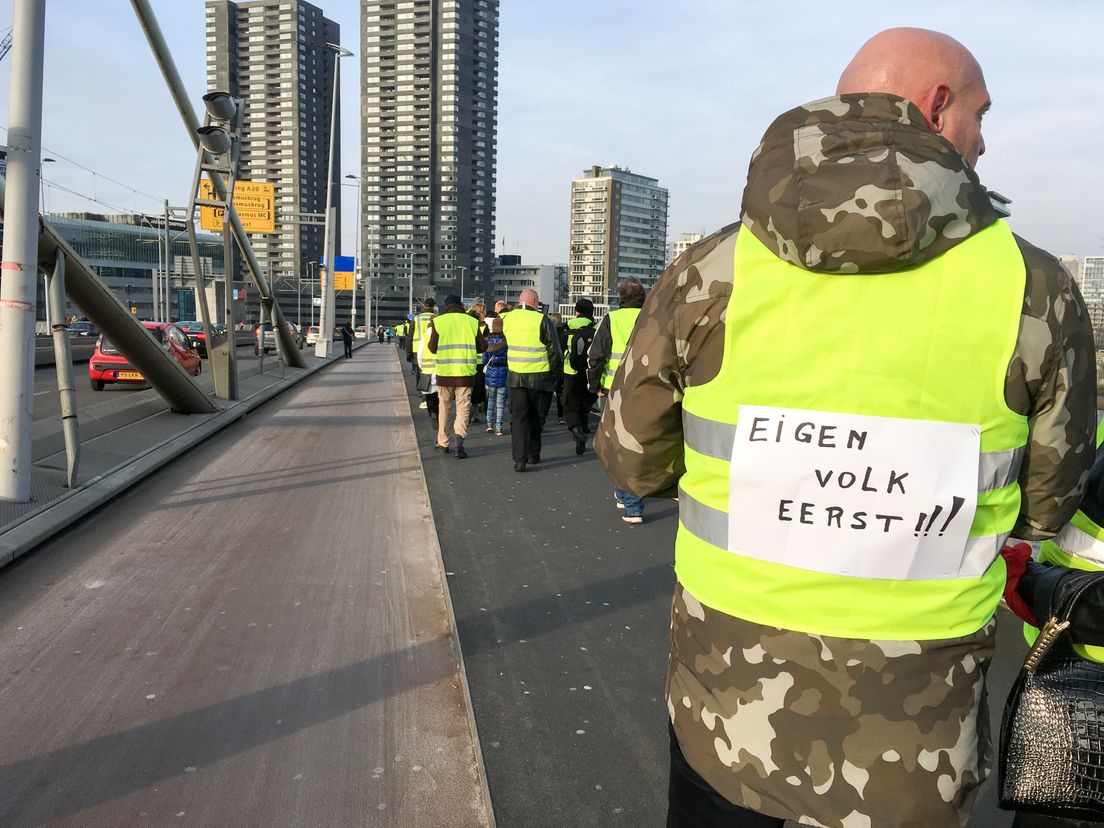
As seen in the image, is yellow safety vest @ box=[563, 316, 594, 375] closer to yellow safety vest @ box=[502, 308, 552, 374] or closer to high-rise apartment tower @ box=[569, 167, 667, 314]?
yellow safety vest @ box=[502, 308, 552, 374]

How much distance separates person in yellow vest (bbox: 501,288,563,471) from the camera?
9531 mm

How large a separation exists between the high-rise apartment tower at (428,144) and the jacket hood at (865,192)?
5320 inches

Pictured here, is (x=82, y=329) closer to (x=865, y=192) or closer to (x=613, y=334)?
(x=613, y=334)

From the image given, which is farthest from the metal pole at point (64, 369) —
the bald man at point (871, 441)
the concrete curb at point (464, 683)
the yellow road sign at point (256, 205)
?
the yellow road sign at point (256, 205)

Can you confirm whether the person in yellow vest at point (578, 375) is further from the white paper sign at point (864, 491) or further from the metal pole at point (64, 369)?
the white paper sign at point (864, 491)

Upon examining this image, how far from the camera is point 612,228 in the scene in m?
140

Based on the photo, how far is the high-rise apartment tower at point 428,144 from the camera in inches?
5261

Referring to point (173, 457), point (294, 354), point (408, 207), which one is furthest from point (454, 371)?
point (408, 207)

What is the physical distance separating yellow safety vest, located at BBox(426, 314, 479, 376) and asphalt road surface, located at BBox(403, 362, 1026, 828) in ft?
8.14

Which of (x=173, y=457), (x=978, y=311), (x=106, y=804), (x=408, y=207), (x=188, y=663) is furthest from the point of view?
(x=408, y=207)

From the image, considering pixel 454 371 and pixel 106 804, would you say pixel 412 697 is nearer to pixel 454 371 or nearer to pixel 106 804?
pixel 106 804

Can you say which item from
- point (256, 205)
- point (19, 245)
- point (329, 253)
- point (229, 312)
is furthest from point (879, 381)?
point (329, 253)

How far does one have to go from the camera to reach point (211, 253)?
92375 mm

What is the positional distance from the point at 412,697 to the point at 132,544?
354 cm
